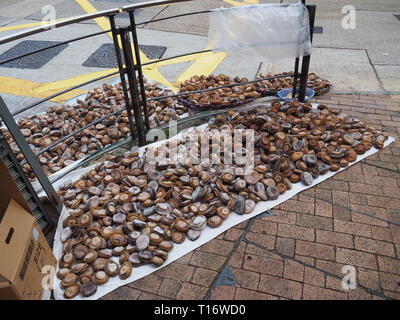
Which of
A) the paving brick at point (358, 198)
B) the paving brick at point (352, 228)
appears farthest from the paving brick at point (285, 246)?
the paving brick at point (358, 198)

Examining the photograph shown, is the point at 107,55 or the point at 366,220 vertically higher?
the point at 366,220

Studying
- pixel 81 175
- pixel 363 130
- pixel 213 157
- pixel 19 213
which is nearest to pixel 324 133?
pixel 363 130

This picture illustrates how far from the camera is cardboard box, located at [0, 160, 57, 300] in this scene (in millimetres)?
1688

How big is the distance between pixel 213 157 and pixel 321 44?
4916 millimetres

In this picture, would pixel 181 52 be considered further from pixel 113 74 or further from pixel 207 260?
pixel 207 260

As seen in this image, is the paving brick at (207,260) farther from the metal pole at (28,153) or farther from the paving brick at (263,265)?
the metal pole at (28,153)

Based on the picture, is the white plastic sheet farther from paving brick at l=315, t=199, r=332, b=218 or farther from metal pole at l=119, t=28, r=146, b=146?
paving brick at l=315, t=199, r=332, b=218

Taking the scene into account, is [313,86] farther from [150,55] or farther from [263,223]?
[150,55]

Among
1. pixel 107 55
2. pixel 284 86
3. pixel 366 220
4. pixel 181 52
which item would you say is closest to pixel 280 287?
pixel 366 220

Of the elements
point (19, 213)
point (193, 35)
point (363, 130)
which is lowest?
point (193, 35)

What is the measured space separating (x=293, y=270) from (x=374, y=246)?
62cm

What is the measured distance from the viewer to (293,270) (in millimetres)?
2135

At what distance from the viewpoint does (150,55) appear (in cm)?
617

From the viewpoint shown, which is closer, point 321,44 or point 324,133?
point 324,133
